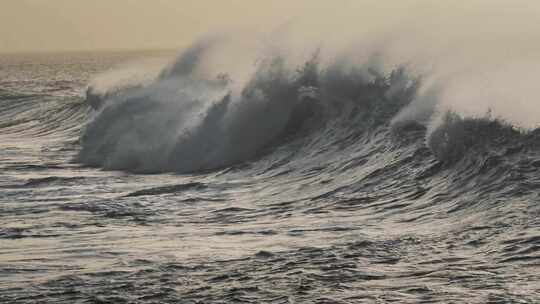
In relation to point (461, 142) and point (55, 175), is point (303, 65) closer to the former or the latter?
point (55, 175)

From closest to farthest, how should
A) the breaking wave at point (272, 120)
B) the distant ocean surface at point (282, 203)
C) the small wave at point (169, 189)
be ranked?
the distant ocean surface at point (282, 203) < the small wave at point (169, 189) < the breaking wave at point (272, 120)

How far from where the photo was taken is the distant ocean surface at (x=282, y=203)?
8797 millimetres

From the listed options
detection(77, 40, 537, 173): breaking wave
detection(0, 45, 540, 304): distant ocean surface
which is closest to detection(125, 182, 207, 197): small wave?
detection(0, 45, 540, 304): distant ocean surface

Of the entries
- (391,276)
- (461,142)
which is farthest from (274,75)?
(391,276)

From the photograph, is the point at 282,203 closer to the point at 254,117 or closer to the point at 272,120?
the point at 272,120

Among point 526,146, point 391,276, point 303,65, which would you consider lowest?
point 391,276

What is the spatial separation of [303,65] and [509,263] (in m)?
12.6

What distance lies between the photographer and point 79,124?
102ft

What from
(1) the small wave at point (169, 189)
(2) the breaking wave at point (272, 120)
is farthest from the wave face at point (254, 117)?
(1) the small wave at point (169, 189)

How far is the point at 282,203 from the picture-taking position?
44.7 ft

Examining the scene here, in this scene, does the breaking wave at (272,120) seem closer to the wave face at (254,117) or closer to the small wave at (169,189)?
the wave face at (254,117)

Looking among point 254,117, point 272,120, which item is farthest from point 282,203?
point 254,117

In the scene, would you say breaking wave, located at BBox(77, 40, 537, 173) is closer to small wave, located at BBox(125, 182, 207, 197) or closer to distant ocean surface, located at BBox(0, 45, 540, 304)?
distant ocean surface, located at BBox(0, 45, 540, 304)

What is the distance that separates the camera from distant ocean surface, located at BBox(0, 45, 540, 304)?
8.80 metres
